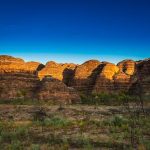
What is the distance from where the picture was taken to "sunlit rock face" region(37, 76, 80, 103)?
53344mm

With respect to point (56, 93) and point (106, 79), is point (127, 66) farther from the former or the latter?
point (56, 93)

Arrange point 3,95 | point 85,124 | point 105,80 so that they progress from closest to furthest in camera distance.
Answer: point 85,124, point 3,95, point 105,80

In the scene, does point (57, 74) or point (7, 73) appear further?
point (57, 74)

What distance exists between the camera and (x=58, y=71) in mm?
83125

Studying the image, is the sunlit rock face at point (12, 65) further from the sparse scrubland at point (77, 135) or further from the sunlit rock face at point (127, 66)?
the sparse scrubland at point (77, 135)

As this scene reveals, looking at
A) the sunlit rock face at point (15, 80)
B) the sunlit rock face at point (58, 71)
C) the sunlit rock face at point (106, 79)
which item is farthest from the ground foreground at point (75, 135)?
the sunlit rock face at point (58, 71)

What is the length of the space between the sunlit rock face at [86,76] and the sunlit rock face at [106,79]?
1.61m

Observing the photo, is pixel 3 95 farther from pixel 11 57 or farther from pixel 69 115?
pixel 69 115

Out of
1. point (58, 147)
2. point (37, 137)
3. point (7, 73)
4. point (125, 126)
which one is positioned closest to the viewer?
point (58, 147)

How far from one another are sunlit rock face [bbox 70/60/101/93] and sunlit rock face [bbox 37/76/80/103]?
17.4 metres

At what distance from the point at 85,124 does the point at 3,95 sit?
107ft

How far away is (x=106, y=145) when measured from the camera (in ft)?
49.2

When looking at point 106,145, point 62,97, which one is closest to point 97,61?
point 62,97

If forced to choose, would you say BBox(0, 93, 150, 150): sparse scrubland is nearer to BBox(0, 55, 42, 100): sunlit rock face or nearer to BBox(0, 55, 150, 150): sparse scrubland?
BBox(0, 55, 150, 150): sparse scrubland
